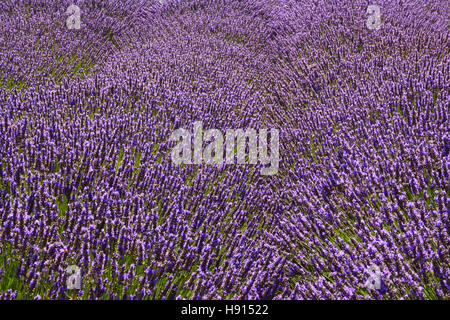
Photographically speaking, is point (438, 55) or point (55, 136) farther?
point (438, 55)

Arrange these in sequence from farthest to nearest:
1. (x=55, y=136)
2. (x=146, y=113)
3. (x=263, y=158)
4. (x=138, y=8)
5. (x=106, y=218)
Answer: (x=138, y=8), (x=146, y=113), (x=263, y=158), (x=55, y=136), (x=106, y=218)

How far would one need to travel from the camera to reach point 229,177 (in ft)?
7.80

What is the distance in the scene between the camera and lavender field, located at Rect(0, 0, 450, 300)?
5.52ft

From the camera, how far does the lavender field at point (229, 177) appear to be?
66.2 inches

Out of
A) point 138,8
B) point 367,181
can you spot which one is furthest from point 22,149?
point 138,8

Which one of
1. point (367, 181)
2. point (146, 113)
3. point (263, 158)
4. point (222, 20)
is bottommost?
point (367, 181)

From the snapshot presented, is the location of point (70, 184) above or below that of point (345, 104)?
below

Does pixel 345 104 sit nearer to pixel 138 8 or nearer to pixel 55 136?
pixel 55 136

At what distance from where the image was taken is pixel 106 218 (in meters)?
1.83

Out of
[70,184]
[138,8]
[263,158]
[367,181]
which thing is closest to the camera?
[70,184]

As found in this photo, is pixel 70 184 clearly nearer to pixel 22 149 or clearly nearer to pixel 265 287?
pixel 22 149

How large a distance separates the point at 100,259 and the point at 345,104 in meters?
2.43
